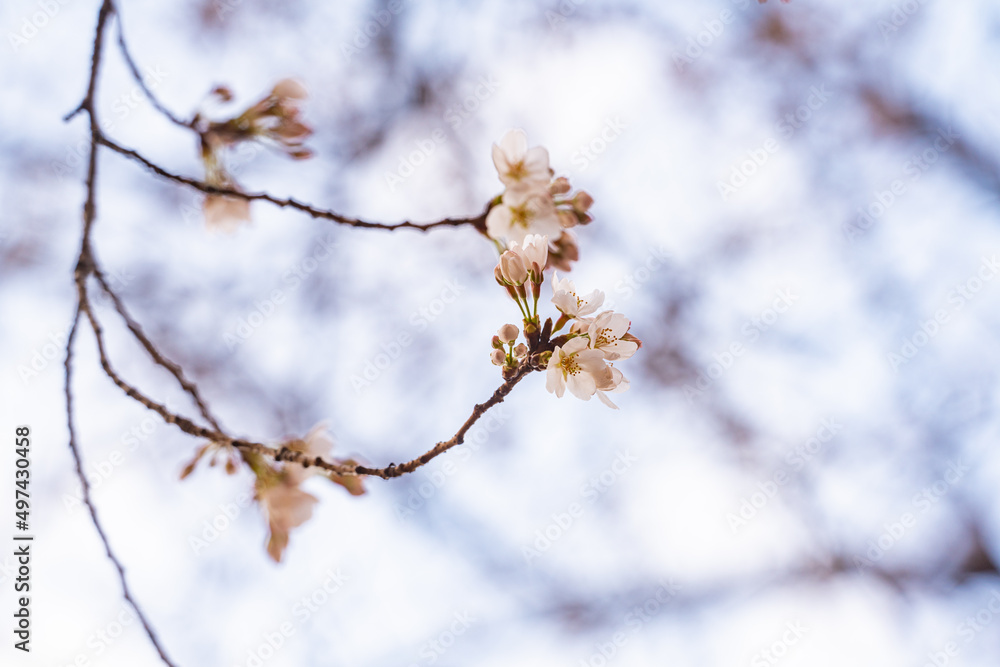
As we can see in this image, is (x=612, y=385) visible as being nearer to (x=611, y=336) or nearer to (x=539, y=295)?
(x=611, y=336)

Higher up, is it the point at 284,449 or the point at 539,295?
the point at 539,295

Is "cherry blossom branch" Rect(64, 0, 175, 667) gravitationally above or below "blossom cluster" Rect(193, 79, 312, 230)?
below

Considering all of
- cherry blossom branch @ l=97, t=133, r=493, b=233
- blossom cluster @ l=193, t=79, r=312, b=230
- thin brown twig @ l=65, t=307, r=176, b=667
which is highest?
blossom cluster @ l=193, t=79, r=312, b=230

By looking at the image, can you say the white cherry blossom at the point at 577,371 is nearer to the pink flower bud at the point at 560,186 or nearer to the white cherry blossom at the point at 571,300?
the white cherry blossom at the point at 571,300

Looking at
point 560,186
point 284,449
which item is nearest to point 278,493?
point 284,449

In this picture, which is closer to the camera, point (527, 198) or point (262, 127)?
point (527, 198)

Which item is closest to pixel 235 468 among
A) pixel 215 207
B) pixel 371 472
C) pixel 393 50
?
pixel 371 472

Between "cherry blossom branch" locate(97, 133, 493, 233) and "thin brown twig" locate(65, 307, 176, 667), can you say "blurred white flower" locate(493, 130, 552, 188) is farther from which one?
"thin brown twig" locate(65, 307, 176, 667)

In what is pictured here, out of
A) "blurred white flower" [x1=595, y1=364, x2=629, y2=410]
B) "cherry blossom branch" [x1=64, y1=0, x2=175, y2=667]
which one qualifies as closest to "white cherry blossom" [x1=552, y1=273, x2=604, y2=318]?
"blurred white flower" [x1=595, y1=364, x2=629, y2=410]

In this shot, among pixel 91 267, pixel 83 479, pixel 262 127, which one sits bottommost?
pixel 83 479
